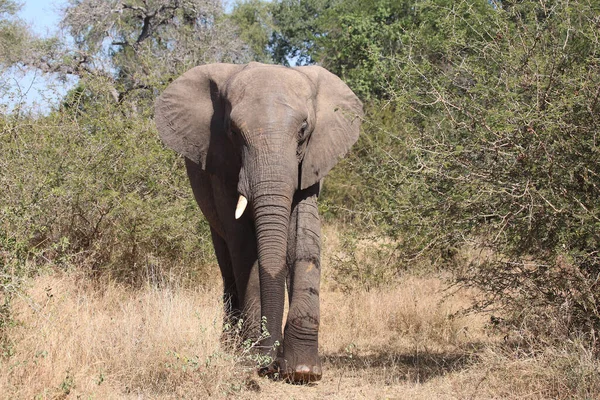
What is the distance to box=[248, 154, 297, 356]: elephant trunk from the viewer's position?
5805mm

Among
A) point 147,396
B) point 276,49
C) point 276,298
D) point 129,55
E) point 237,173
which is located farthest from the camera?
point 276,49

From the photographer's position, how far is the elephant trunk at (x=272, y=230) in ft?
19.0

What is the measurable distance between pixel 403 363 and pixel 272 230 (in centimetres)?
162

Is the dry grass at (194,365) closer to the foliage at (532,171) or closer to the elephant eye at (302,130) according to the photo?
the foliage at (532,171)

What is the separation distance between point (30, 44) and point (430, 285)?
14997 millimetres

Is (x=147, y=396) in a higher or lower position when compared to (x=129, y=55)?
lower

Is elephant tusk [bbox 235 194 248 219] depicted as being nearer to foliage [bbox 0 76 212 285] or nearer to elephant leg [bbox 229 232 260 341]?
elephant leg [bbox 229 232 260 341]

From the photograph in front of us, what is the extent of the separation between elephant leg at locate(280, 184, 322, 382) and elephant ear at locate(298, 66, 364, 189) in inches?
9.3

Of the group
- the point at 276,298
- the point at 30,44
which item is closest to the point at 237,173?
the point at 276,298

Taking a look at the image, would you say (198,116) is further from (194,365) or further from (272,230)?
(194,365)

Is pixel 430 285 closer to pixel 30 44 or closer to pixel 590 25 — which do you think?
pixel 590 25

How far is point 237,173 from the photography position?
6.45 metres

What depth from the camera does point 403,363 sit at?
6.62 m

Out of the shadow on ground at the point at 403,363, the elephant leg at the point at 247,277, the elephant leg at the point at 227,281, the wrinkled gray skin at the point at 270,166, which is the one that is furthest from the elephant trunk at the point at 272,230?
the elephant leg at the point at 227,281
